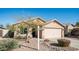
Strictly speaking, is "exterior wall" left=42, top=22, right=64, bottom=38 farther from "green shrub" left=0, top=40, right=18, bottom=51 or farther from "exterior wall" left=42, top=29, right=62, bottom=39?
"green shrub" left=0, top=40, right=18, bottom=51

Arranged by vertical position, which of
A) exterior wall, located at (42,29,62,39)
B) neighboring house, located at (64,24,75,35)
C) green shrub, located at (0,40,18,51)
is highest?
neighboring house, located at (64,24,75,35)

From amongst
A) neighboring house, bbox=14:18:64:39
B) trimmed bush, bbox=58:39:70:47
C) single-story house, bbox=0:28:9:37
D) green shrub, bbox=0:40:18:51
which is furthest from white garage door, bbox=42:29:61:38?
single-story house, bbox=0:28:9:37

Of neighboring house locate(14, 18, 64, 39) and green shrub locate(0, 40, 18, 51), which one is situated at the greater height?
neighboring house locate(14, 18, 64, 39)

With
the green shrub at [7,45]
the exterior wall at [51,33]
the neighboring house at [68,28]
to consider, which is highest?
the neighboring house at [68,28]

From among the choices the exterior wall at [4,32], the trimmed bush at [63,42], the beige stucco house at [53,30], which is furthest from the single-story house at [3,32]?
the trimmed bush at [63,42]

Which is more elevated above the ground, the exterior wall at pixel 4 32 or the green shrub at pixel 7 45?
the exterior wall at pixel 4 32

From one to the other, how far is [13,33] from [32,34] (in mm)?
470

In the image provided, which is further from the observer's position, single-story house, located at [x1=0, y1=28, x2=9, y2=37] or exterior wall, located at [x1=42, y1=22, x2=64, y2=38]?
exterior wall, located at [x1=42, y1=22, x2=64, y2=38]

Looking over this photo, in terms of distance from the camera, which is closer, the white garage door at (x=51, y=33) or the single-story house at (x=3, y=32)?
the single-story house at (x=3, y=32)

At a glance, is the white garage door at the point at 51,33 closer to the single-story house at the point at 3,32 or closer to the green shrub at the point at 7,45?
the green shrub at the point at 7,45
